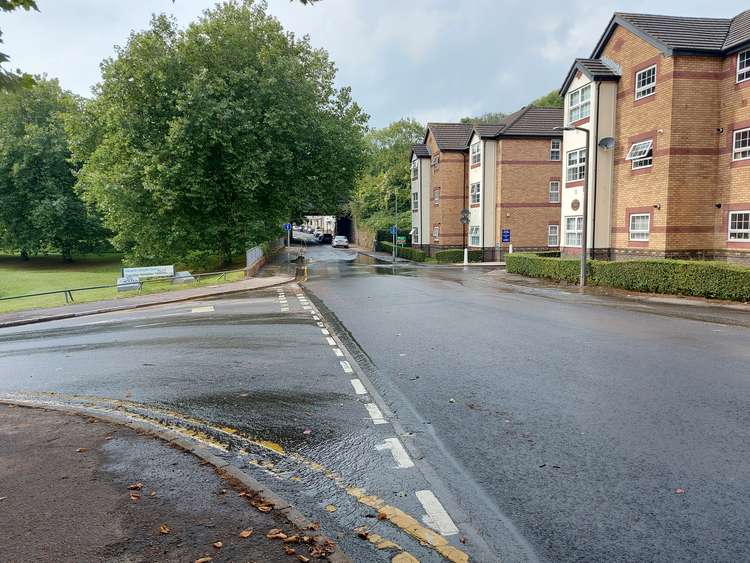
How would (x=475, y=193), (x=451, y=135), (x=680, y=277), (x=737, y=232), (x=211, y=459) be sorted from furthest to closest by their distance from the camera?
(x=451, y=135)
(x=475, y=193)
(x=737, y=232)
(x=680, y=277)
(x=211, y=459)

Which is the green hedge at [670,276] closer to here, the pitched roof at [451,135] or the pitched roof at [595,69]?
the pitched roof at [595,69]

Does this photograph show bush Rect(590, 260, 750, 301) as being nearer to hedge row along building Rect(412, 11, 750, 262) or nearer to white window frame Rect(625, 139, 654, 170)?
hedge row along building Rect(412, 11, 750, 262)

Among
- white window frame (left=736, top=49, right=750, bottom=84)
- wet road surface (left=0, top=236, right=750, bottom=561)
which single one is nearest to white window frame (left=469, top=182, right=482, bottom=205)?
white window frame (left=736, top=49, right=750, bottom=84)

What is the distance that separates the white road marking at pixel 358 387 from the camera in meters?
7.25

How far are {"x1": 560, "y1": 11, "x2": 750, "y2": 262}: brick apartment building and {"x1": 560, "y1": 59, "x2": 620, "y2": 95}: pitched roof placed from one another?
61 mm

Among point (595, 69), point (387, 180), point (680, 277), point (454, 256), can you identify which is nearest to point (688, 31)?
point (595, 69)

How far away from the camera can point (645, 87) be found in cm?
2347

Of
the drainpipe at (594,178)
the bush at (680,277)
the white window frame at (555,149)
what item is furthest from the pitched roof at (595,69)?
the white window frame at (555,149)

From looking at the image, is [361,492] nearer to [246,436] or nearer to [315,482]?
[315,482]

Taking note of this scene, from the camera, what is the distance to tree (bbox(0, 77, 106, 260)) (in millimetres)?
46938

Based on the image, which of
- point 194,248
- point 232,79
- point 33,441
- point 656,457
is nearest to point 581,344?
point 656,457

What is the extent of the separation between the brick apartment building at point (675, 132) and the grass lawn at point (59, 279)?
67.3 ft

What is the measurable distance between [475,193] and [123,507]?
41755mm

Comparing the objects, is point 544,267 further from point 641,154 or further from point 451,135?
point 451,135
